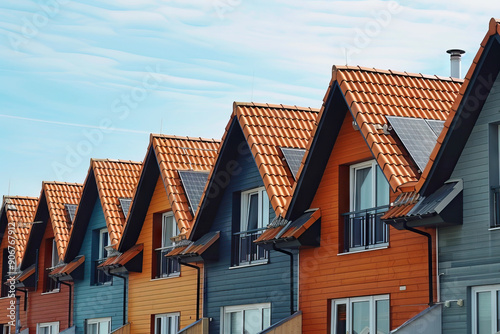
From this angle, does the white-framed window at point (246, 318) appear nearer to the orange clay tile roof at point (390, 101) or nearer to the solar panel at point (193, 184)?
the solar panel at point (193, 184)

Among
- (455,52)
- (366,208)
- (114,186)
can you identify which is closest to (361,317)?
(366,208)

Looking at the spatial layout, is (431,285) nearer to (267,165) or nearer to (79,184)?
(267,165)

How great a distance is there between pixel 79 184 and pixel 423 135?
20131 millimetres

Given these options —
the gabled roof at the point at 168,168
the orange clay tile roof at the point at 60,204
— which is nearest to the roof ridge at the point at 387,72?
the gabled roof at the point at 168,168

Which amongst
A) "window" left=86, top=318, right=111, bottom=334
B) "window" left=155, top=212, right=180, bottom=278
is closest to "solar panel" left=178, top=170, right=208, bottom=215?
"window" left=155, top=212, right=180, bottom=278

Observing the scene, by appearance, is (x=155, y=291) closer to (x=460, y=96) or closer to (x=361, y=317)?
(x=361, y=317)

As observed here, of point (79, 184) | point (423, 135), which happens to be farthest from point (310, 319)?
point (79, 184)

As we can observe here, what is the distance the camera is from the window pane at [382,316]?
1964 cm

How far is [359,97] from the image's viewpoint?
810 inches

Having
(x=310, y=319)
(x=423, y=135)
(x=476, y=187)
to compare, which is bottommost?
(x=310, y=319)

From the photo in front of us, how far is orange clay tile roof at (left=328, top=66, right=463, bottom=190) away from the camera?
757 inches

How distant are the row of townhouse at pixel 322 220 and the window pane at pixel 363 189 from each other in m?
0.04

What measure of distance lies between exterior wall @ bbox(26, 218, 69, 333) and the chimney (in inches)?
647

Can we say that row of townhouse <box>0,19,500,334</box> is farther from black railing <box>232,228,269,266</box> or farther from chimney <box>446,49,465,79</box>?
chimney <box>446,49,465,79</box>
